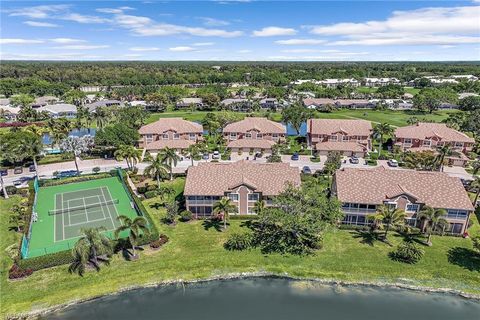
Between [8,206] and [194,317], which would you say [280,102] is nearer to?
[8,206]

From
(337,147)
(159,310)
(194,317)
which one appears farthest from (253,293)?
(337,147)

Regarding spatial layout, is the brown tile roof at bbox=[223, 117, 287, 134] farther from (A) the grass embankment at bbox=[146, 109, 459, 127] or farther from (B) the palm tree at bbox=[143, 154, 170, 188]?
(B) the palm tree at bbox=[143, 154, 170, 188]

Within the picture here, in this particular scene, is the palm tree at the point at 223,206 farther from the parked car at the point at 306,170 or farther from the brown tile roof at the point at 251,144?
the brown tile roof at the point at 251,144

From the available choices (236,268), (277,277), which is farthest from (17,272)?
(277,277)

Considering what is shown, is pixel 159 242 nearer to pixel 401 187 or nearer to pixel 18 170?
pixel 401 187

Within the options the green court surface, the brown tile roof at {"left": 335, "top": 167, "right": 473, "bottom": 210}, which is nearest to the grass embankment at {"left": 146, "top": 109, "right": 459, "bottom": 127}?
the green court surface

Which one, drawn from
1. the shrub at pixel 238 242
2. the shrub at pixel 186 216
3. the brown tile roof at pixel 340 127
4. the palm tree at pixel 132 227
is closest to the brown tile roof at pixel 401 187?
the shrub at pixel 238 242
